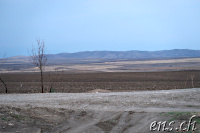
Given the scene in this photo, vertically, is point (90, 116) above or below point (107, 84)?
above

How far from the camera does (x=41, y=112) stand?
1139 centimetres

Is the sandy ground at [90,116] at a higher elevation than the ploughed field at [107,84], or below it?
higher

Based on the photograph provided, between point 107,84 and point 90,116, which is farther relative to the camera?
point 107,84

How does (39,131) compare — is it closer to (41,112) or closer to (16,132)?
(16,132)

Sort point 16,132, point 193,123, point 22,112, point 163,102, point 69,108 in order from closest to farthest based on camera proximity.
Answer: point 16,132 < point 193,123 < point 22,112 < point 69,108 < point 163,102

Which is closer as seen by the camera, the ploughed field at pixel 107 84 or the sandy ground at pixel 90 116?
the sandy ground at pixel 90 116

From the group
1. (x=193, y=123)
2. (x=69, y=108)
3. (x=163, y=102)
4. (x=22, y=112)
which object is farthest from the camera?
(x=163, y=102)

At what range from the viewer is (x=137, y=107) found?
12.7m

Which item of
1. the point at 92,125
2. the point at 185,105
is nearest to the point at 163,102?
the point at 185,105

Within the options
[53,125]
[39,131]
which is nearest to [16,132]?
[39,131]

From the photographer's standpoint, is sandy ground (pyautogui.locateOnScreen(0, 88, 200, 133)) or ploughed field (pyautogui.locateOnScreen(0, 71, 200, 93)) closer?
sandy ground (pyautogui.locateOnScreen(0, 88, 200, 133))

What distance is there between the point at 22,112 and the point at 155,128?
5.33 meters

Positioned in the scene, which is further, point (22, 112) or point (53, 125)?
point (22, 112)

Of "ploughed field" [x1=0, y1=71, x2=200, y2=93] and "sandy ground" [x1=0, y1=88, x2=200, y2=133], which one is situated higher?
"sandy ground" [x1=0, y1=88, x2=200, y2=133]
